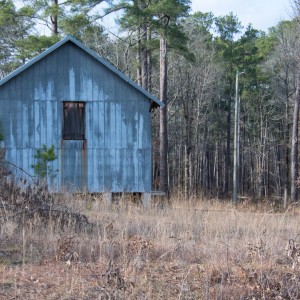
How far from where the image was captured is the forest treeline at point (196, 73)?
24.6 meters

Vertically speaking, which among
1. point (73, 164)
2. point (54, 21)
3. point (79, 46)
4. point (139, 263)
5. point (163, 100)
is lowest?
point (139, 263)

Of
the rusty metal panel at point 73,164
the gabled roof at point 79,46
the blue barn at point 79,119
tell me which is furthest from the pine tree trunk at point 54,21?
the rusty metal panel at point 73,164

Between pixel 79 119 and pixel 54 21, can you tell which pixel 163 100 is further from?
pixel 79 119

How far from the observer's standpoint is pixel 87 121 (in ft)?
51.2

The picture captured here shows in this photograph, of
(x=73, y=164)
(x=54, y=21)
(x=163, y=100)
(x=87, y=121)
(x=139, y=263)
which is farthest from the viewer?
(x=54, y=21)

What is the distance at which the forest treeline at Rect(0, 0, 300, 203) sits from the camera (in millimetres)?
24641

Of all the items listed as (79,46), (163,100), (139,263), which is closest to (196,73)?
(163,100)

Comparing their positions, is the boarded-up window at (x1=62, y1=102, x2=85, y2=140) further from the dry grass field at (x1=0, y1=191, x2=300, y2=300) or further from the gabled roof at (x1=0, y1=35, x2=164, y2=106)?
the dry grass field at (x1=0, y1=191, x2=300, y2=300)

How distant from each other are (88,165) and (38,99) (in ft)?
8.45

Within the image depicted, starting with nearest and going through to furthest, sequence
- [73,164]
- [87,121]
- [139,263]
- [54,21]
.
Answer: [139,263]
[73,164]
[87,121]
[54,21]

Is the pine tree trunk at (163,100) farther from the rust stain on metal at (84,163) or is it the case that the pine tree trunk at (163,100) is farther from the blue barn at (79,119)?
the rust stain on metal at (84,163)

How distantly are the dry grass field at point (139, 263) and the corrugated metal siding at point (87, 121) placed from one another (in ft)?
23.8

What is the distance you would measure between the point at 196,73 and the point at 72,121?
886 inches

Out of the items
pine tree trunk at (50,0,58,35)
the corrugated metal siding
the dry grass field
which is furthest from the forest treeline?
the dry grass field
